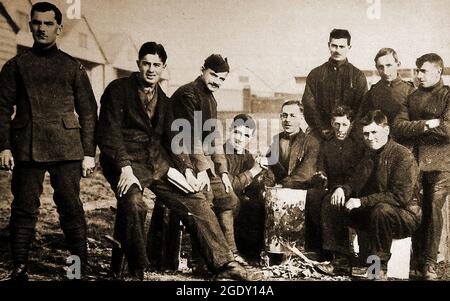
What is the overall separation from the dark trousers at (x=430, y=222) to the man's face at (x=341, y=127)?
718 mm

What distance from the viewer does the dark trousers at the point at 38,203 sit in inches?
175

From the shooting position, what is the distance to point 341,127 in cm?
466

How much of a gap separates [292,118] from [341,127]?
400 mm

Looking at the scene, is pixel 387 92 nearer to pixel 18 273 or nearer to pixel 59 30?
pixel 59 30

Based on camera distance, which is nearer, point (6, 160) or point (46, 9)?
point (6, 160)

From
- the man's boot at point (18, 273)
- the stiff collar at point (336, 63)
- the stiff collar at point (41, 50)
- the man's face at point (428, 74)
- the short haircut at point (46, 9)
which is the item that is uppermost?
the short haircut at point (46, 9)

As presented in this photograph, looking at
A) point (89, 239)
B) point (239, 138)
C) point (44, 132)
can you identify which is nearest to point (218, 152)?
point (239, 138)

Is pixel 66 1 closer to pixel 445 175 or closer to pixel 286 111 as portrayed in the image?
pixel 286 111

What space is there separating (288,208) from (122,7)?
2147 millimetres

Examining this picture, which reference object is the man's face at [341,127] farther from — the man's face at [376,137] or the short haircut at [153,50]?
the short haircut at [153,50]

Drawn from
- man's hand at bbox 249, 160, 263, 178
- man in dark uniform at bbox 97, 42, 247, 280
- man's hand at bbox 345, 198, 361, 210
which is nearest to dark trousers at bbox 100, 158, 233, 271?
man in dark uniform at bbox 97, 42, 247, 280

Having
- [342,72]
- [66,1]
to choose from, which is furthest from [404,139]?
[66,1]

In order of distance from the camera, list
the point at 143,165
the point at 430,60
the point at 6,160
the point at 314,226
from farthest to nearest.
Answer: the point at 430,60 < the point at 314,226 < the point at 143,165 < the point at 6,160

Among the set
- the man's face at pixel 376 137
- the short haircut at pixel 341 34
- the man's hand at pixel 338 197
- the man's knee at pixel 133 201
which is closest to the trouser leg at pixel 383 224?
the man's hand at pixel 338 197
